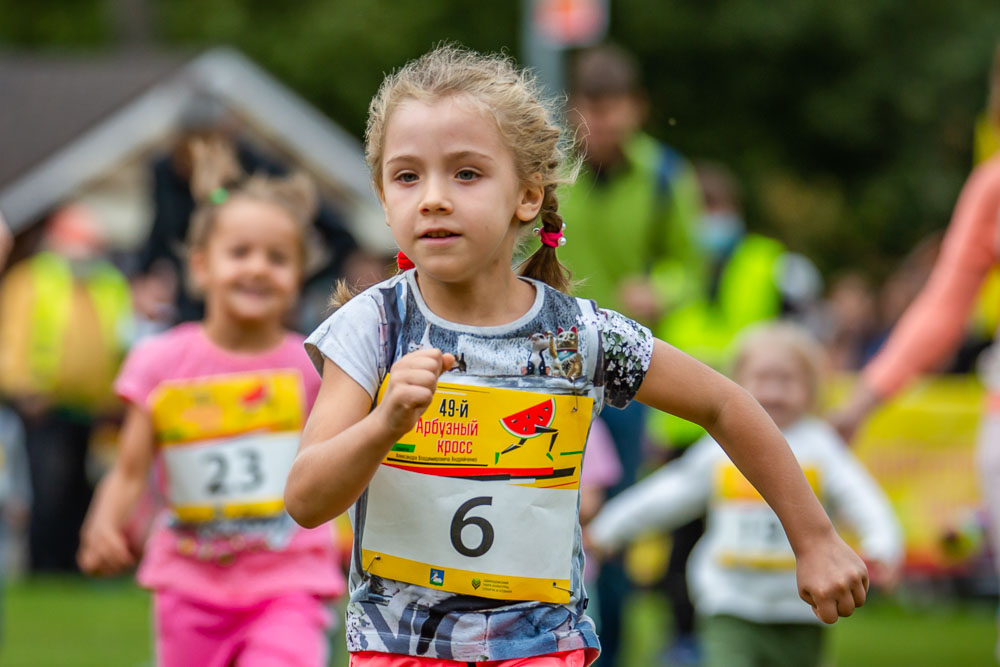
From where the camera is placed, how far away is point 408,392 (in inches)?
111

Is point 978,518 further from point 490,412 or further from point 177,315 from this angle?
point 490,412

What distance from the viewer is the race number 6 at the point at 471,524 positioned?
3293 millimetres

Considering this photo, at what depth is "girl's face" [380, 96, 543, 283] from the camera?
318 cm

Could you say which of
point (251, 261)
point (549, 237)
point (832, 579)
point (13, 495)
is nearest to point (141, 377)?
point (251, 261)

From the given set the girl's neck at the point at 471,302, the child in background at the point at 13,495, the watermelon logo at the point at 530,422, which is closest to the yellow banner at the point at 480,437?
the watermelon logo at the point at 530,422

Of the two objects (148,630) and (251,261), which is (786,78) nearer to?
(148,630)

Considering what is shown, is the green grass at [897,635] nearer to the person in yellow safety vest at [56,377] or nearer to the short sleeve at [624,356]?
the person in yellow safety vest at [56,377]

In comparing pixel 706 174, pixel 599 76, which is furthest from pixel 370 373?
pixel 706 174

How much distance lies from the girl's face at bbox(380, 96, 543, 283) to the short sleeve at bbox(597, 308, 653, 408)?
31cm

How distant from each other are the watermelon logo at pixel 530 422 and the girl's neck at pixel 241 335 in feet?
6.47

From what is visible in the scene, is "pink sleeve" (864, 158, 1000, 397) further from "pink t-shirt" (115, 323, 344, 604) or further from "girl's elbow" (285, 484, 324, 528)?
"girl's elbow" (285, 484, 324, 528)

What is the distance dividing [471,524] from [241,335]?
2.02m

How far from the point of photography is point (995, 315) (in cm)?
1047

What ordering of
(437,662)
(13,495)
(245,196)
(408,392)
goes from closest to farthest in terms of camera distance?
(408,392), (437,662), (245,196), (13,495)
